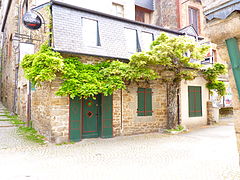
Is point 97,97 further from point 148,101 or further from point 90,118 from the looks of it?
point 148,101

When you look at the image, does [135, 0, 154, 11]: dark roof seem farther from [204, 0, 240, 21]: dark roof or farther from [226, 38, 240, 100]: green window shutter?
[226, 38, 240, 100]: green window shutter

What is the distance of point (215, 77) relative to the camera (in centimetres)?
1157

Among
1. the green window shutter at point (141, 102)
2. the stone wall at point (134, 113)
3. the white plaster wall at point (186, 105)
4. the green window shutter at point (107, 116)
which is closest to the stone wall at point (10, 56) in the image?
the green window shutter at point (107, 116)

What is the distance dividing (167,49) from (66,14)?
4.32m

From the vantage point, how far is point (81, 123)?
25.5ft

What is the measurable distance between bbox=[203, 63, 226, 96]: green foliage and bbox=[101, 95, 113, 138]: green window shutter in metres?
6.57

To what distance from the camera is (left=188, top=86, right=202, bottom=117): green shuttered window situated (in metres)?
11.3

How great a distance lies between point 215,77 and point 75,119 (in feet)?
28.5

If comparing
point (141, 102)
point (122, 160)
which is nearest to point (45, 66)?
point (122, 160)

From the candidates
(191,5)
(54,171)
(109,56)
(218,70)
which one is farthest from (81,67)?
(191,5)

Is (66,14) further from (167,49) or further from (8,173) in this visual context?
(8,173)

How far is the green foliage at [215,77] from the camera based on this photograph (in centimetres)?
1102

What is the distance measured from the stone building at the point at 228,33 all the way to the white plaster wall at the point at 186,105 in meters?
8.30

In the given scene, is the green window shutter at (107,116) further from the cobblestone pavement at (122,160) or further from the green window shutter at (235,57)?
the green window shutter at (235,57)
